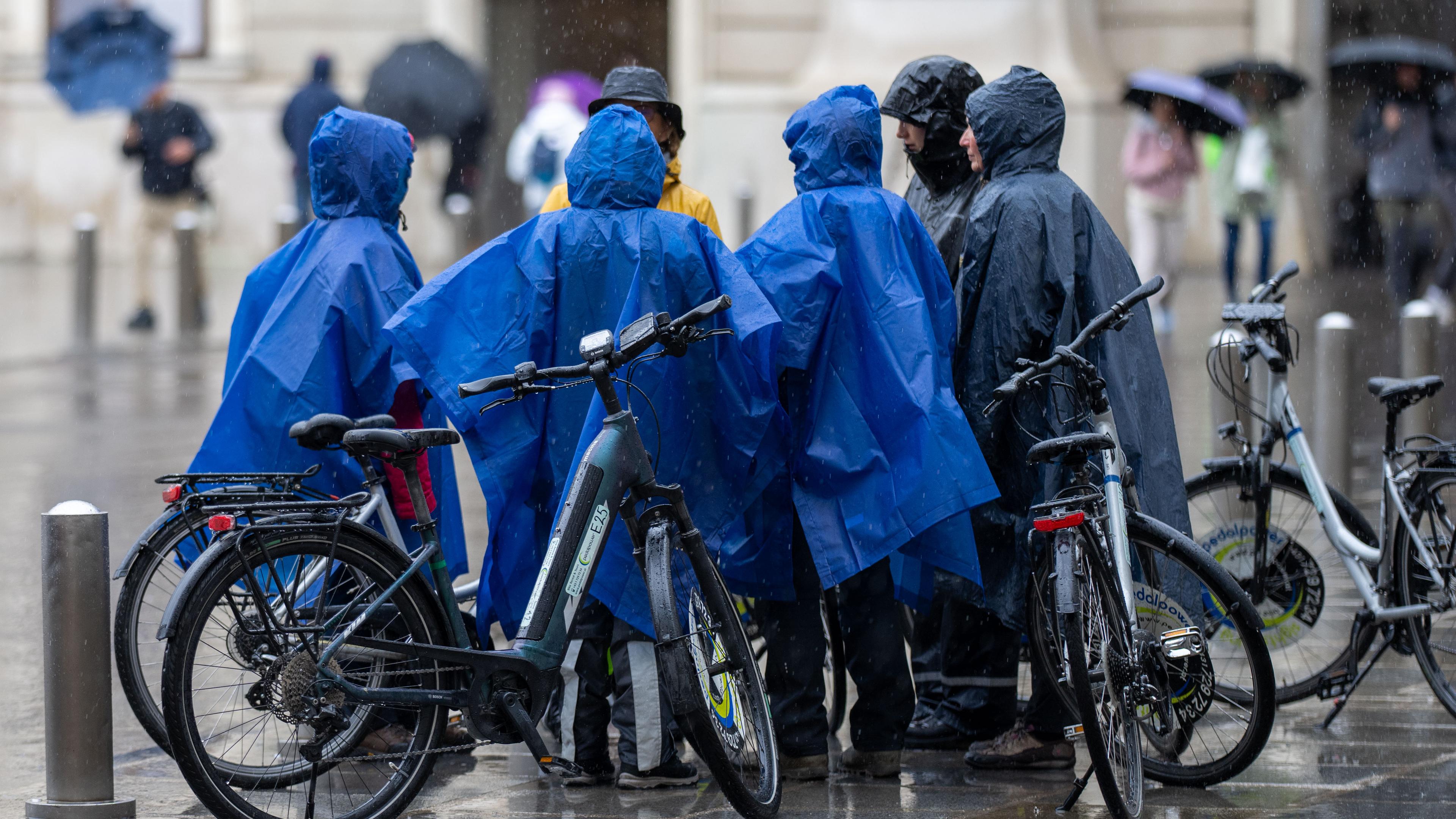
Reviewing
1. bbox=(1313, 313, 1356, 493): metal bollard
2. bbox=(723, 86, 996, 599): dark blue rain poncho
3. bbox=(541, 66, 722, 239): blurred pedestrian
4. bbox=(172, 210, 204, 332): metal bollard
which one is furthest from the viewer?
bbox=(172, 210, 204, 332): metal bollard

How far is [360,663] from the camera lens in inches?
170

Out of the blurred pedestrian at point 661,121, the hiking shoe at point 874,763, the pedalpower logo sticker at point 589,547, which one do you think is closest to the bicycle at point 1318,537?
the hiking shoe at point 874,763

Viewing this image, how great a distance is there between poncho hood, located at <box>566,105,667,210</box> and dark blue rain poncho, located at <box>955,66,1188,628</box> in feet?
2.98

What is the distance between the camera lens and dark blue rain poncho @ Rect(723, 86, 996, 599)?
471 cm

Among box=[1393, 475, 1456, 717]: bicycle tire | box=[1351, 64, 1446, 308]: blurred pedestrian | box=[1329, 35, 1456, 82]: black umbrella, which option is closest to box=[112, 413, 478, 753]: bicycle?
box=[1393, 475, 1456, 717]: bicycle tire

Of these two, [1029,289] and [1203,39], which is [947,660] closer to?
[1029,289]

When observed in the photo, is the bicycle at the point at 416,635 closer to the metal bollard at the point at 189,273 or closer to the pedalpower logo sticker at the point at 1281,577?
the pedalpower logo sticker at the point at 1281,577

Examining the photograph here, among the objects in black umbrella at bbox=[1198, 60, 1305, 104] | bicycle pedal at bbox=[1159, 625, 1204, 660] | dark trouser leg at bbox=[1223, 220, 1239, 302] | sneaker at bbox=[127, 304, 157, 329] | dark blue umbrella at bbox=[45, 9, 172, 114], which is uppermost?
dark blue umbrella at bbox=[45, 9, 172, 114]

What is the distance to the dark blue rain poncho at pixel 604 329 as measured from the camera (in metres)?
4.62

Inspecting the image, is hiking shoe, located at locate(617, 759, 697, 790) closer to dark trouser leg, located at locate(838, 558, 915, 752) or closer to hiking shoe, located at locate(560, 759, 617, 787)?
hiking shoe, located at locate(560, 759, 617, 787)

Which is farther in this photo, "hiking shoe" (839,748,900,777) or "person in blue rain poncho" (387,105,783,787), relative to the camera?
"hiking shoe" (839,748,900,777)

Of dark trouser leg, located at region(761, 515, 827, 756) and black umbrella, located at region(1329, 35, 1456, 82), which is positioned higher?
black umbrella, located at region(1329, 35, 1456, 82)

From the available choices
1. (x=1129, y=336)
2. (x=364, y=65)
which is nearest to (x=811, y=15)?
(x=364, y=65)

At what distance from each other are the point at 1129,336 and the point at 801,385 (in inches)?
35.1
